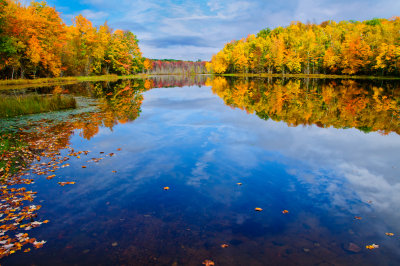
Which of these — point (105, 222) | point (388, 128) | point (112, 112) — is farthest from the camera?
point (112, 112)

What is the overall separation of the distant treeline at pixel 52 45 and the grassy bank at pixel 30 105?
82.9 ft

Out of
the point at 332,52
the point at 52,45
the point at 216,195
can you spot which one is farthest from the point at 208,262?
the point at 332,52

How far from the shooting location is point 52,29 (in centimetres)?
5319

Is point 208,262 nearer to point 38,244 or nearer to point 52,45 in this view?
point 38,244

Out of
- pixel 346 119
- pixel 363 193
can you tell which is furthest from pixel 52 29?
pixel 363 193

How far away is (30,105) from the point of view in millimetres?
18531

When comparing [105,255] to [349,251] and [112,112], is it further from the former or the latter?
[112,112]

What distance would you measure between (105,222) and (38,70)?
5936 centimetres

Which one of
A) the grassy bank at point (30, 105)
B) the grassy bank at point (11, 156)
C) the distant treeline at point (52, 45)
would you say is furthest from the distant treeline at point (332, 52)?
the grassy bank at point (11, 156)

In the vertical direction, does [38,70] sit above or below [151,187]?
above

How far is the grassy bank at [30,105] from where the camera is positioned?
17516 mm

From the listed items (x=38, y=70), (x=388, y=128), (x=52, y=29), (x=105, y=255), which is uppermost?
(x=52, y=29)

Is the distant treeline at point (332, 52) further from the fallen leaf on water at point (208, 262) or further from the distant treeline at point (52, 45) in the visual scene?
the fallen leaf on water at point (208, 262)

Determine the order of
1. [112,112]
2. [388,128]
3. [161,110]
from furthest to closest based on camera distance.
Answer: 1. [161,110]
2. [112,112]
3. [388,128]
